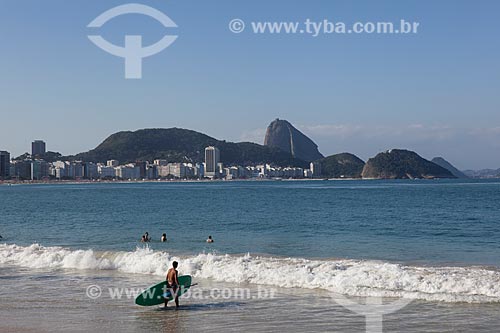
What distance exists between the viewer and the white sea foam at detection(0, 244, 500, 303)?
734 inches

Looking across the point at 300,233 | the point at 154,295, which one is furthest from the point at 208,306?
the point at 300,233

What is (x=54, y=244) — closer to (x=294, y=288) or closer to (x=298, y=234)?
(x=298, y=234)

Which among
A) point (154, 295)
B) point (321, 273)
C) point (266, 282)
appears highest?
point (154, 295)

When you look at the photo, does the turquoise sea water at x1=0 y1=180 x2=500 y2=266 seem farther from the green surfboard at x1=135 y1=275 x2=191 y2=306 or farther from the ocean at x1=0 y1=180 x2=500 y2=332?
the green surfboard at x1=135 y1=275 x2=191 y2=306

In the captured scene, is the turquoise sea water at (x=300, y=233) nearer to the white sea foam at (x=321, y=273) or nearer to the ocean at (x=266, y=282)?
the ocean at (x=266, y=282)

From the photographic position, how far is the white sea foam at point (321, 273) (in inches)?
734

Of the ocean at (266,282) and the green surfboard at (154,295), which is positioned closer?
the ocean at (266,282)

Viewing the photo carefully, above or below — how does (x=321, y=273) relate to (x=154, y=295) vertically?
below

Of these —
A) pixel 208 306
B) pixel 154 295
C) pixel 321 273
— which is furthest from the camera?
pixel 321 273

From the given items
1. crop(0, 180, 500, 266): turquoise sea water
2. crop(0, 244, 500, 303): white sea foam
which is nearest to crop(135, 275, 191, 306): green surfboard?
crop(0, 244, 500, 303): white sea foam

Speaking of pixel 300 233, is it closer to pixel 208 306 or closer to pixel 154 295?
pixel 208 306

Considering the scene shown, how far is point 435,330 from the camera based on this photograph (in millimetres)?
13859

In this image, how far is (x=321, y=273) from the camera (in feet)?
68.4

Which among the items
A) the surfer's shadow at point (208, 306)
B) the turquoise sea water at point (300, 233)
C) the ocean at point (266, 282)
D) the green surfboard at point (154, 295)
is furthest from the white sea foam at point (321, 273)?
the turquoise sea water at point (300, 233)
